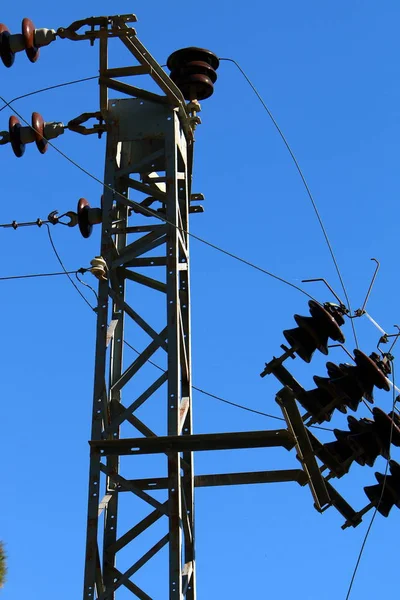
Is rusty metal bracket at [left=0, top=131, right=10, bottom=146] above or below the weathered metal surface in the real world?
above

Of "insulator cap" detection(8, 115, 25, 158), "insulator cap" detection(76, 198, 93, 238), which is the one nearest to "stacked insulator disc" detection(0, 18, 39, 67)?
"insulator cap" detection(8, 115, 25, 158)

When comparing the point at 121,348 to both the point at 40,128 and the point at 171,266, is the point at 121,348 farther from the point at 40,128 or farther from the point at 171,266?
the point at 40,128

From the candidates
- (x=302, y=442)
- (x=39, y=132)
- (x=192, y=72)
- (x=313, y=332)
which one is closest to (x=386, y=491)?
(x=302, y=442)

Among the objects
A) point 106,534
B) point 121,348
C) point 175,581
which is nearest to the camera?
point 175,581

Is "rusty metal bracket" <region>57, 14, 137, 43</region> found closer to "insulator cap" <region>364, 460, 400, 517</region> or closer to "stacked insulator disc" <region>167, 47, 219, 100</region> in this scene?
"stacked insulator disc" <region>167, 47, 219, 100</region>

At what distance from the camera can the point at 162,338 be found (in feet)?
34.3

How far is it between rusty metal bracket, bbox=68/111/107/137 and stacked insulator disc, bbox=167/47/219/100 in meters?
1.03

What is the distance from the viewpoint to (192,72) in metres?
12.2

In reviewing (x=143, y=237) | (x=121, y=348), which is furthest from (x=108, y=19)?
(x=121, y=348)

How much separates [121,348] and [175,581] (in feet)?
7.27

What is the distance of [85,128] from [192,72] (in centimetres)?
129

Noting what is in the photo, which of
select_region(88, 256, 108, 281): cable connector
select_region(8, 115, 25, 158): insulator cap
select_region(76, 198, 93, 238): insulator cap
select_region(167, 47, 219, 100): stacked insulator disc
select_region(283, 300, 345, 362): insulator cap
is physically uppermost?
select_region(167, 47, 219, 100): stacked insulator disc

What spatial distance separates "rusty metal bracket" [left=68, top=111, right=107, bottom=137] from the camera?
1143cm

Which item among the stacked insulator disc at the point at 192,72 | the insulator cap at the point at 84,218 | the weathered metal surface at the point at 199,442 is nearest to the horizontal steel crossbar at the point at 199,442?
the weathered metal surface at the point at 199,442
